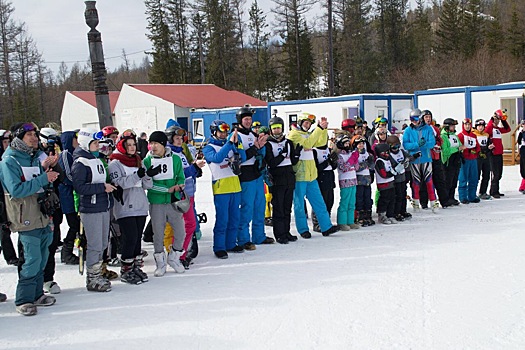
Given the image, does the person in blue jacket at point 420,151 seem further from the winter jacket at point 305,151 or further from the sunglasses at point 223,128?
the sunglasses at point 223,128

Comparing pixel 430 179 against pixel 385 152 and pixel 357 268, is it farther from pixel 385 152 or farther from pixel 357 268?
pixel 357 268

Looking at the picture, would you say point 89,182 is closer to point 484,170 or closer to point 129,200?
point 129,200

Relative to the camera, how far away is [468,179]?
37.7 feet

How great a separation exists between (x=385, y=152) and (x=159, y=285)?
5048 millimetres

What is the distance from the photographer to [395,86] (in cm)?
4472

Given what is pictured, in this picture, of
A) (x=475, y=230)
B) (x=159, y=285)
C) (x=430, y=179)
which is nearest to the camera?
(x=159, y=285)

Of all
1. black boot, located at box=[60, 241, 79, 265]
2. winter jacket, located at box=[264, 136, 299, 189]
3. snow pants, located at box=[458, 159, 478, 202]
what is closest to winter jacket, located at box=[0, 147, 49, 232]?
black boot, located at box=[60, 241, 79, 265]

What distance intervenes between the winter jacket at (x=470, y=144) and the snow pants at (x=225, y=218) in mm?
6030

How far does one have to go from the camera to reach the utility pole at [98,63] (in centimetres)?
837

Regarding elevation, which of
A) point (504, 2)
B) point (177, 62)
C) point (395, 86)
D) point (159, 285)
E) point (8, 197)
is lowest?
point (159, 285)

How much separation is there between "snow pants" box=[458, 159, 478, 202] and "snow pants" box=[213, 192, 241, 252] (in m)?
5.93

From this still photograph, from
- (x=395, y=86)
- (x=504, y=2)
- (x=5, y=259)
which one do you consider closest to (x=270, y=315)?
(x=5, y=259)

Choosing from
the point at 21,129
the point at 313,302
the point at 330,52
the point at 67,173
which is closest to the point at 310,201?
the point at 313,302

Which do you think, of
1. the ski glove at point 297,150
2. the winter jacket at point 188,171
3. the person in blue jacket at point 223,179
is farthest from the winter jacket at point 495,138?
the winter jacket at point 188,171
